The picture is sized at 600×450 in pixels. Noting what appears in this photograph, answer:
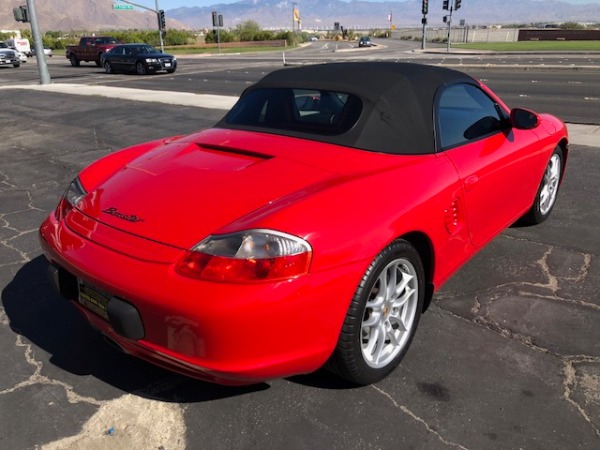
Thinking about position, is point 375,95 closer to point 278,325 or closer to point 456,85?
point 456,85

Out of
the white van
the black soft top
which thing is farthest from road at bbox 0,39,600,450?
the white van

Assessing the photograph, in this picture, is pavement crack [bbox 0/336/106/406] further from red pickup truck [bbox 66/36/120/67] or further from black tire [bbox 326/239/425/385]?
red pickup truck [bbox 66/36/120/67]

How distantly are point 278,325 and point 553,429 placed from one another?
4.33 feet

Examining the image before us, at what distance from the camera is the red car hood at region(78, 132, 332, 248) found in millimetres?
2295

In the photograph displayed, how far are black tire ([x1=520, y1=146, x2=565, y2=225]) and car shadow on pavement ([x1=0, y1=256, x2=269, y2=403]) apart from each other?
9.82ft

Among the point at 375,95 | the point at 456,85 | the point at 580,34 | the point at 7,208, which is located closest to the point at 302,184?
the point at 375,95

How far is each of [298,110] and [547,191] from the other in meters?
2.53

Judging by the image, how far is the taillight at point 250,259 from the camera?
6.76 ft

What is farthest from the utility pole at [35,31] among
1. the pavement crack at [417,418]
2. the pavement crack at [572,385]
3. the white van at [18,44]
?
the white van at [18,44]

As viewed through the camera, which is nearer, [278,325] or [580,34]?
[278,325]

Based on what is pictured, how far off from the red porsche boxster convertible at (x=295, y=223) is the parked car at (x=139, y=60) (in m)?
24.8

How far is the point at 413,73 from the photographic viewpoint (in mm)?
3238

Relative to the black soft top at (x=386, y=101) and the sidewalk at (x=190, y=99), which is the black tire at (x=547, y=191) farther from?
the sidewalk at (x=190, y=99)

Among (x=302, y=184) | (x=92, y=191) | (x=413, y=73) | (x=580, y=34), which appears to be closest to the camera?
(x=302, y=184)
